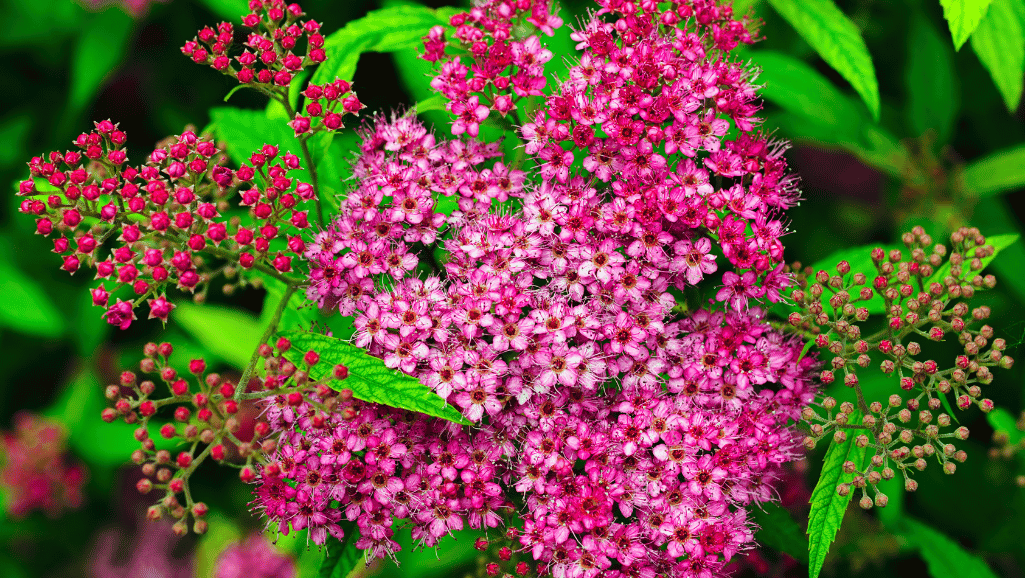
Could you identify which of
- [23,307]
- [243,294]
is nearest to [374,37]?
[243,294]

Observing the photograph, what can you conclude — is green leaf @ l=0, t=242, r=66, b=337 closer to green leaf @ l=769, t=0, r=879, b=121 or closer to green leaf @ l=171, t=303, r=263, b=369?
green leaf @ l=171, t=303, r=263, b=369

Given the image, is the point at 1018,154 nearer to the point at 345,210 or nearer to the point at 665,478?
the point at 665,478

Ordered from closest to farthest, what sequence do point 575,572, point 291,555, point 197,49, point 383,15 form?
point 575,572 < point 197,49 < point 383,15 < point 291,555

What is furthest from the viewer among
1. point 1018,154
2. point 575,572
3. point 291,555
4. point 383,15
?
point 291,555

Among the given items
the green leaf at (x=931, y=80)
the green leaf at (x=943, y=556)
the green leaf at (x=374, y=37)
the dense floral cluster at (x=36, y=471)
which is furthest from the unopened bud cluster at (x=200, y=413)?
the green leaf at (x=931, y=80)

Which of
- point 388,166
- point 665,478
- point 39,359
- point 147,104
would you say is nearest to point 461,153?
point 388,166

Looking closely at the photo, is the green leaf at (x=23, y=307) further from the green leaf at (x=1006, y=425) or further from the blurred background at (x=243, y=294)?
the green leaf at (x=1006, y=425)

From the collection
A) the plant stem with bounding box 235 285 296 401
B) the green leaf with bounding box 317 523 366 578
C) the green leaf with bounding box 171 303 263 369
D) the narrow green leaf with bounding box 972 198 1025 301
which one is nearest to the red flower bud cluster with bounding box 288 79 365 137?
the plant stem with bounding box 235 285 296 401
